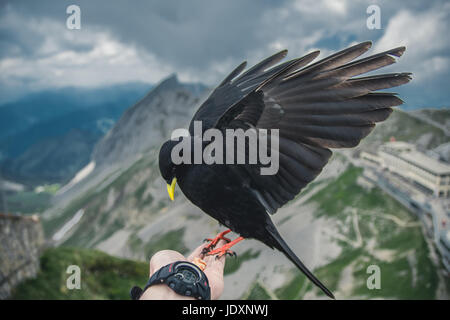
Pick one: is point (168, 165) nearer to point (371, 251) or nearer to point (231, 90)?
point (231, 90)

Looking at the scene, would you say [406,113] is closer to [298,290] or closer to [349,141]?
[298,290]

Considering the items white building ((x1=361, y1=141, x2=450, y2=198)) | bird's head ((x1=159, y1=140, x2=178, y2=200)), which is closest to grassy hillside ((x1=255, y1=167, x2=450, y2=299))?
white building ((x1=361, y1=141, x2=450, y2=198))

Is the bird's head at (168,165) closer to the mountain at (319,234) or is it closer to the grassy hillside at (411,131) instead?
the mountain at (319,234)

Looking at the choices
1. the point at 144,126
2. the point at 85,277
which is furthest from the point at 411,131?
the point at 144,126

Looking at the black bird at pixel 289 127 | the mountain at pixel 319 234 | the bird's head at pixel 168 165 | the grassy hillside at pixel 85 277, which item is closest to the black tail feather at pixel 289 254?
the black bird at pixel 289 127

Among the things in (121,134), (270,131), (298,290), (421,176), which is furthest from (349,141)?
(121,134)
